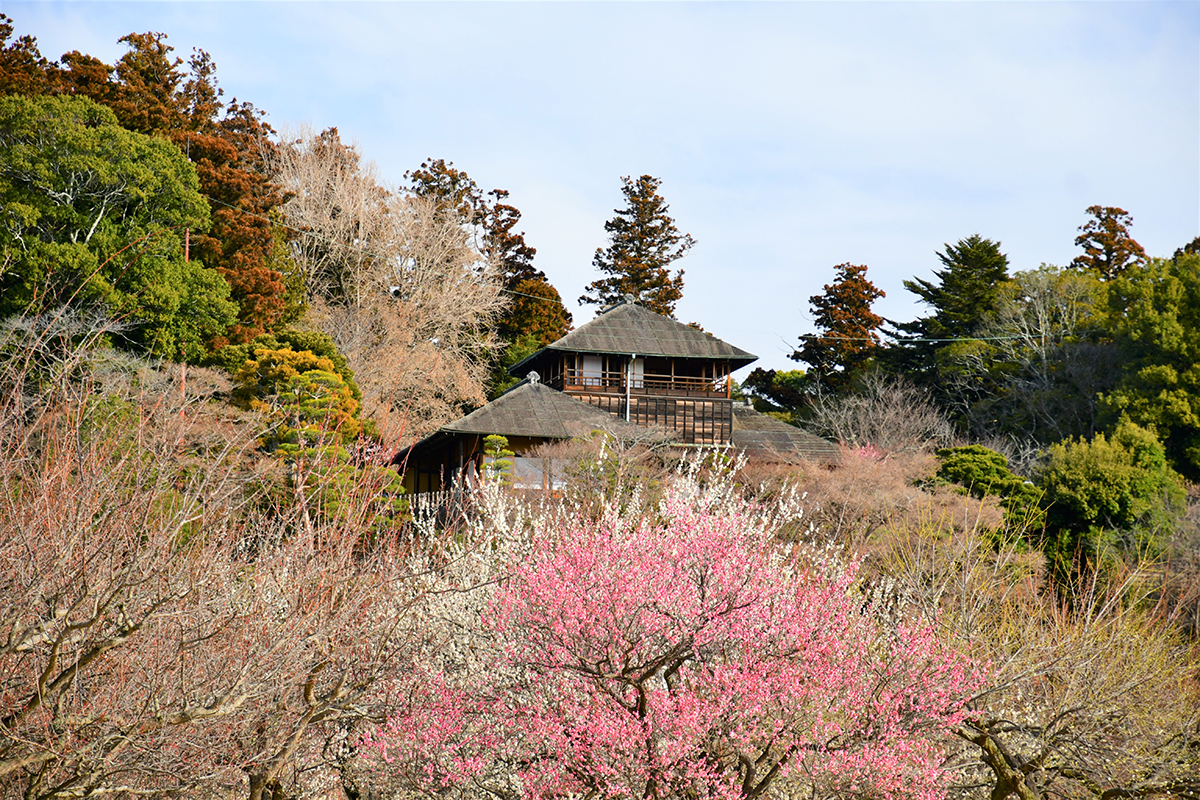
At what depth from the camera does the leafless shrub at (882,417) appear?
27.9 m

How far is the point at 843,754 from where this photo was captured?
18.3 ft

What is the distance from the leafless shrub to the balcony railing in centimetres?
398

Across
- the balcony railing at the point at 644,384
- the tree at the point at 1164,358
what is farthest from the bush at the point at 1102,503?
the balcony railing at the point at 644,384

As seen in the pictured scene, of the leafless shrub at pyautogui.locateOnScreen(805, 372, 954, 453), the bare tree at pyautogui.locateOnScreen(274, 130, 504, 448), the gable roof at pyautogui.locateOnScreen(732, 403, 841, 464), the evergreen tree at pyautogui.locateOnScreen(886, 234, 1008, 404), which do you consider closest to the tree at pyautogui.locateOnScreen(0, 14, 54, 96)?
the bare tree at pyautogui.locateOnScreen(274, 130, 504, 448)

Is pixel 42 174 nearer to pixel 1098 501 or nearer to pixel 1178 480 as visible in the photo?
pixel 1098 501

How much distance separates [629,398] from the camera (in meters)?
24.9

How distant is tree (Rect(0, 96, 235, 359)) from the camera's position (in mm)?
17953

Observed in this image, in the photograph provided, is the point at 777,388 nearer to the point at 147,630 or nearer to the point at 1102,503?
the point at 1102,503

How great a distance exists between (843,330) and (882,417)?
25.3 ft

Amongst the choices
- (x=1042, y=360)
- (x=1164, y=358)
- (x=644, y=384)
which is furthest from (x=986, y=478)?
(x=1042, y=360)

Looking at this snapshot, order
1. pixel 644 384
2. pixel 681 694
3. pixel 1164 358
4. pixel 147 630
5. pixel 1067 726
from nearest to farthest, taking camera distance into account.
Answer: pixel 147 630
pixel 681 694
pixel 1067 726
pixel 1164 358
pixel 644 384

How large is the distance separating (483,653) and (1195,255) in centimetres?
2815

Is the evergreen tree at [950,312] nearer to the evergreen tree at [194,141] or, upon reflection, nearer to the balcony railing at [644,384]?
the balcony railing at [644,384]

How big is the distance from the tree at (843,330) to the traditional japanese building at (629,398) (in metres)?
8.28
